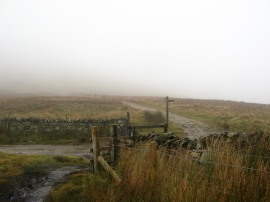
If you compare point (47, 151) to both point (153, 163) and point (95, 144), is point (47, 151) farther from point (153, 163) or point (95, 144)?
point (153, 163)

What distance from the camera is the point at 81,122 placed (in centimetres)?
2605

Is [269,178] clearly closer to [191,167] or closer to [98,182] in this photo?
[191,167]

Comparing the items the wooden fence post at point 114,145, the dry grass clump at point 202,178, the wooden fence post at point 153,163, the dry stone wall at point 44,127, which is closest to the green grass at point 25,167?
the wooden fence post at point 114,145

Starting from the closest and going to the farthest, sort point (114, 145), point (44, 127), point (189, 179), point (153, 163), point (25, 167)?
point (189, 179) < point (153, 163) < point (114, 145) < point (25, 167) < point (44, 127)

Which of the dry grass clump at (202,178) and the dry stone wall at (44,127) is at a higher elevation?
the dry grass clump at (202,178)

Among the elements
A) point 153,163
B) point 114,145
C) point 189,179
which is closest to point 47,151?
point 114,145

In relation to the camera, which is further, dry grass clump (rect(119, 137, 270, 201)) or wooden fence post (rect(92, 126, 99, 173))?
wooden fence post (rect(92, 126, 99, 173))

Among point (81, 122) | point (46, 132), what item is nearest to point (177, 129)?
point (81, 122)

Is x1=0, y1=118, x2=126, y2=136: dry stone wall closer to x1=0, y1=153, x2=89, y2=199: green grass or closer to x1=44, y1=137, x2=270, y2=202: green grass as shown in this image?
x1=0, y1=153, x2=89, y2=199: green grass

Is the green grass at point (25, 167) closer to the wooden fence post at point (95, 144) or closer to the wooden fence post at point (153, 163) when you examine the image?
the wooden fence post at point (95, 144)

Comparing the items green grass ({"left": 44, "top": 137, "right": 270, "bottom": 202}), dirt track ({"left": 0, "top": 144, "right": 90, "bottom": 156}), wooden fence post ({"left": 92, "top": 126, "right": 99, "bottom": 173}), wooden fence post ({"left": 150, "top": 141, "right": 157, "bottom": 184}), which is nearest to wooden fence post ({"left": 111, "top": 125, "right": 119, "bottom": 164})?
wooden fence post ({"left": 92, "top": 126, "right": 99, "bottom": 173})

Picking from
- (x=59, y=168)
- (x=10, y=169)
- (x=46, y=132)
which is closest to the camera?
(x=10, y=169)

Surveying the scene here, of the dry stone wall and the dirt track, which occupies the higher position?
the dry stone wall

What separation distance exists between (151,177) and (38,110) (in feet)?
129
